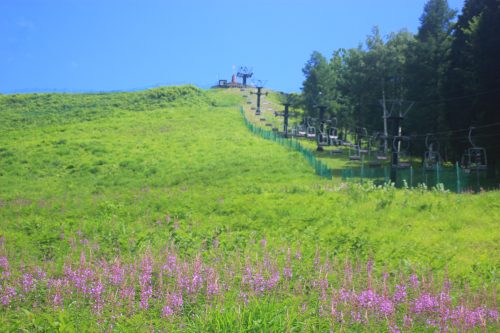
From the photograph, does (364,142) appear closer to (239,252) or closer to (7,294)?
(239,252)

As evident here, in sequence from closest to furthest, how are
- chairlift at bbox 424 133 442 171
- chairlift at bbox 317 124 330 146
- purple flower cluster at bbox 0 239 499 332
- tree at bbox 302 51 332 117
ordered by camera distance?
purple flower cluster at bbox 0 239 499 332, chairlift at bbox 424 133 442 171, chairlift at bbox 317 124 330 146, tree at bbox 302 51 332 117

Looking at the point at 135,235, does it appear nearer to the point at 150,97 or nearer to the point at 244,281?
the point at 244,281

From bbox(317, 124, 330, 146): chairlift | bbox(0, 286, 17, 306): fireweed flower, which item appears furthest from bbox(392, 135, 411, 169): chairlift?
bbox(0, 286, 17, 306): fireweed flower

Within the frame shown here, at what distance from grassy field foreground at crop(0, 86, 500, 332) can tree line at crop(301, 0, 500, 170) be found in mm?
13069

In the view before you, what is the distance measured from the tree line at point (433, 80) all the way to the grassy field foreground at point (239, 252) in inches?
515

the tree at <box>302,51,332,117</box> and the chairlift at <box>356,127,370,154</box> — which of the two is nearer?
the chairlift at <box>356,127,370,154</box>

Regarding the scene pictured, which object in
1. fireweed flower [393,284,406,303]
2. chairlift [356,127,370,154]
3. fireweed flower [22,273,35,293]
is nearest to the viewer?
fireweed flower [393,284,406,303]

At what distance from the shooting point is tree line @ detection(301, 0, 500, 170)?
36.1 meters

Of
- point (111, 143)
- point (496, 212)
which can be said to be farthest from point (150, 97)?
point (496, 212)

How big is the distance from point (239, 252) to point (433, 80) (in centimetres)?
4487

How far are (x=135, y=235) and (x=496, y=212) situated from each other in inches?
484

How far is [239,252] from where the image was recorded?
1167cm

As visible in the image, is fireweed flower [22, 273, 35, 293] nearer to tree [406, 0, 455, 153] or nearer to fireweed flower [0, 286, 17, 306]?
fireweed flower [0, 286, 17, 306]

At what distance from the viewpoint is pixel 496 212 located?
18.5m
